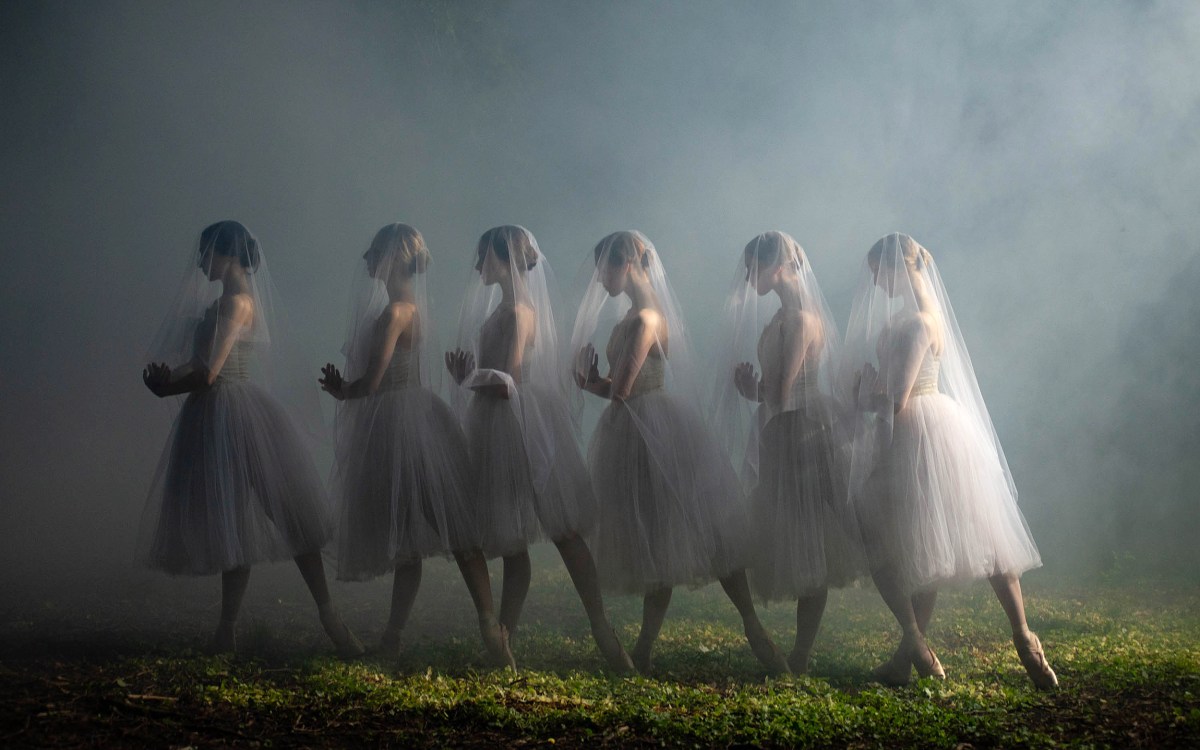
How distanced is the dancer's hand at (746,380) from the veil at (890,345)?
50 centimetres

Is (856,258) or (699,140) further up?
(699,140)

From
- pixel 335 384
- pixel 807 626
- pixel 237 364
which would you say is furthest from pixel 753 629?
pixel 237 364

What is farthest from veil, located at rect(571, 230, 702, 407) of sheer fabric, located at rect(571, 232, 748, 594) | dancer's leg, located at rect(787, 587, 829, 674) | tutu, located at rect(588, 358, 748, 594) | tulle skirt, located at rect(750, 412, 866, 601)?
dancer's leg, located at rect(787, 587, 829, 674)

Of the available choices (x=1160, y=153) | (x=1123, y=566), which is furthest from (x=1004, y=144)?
(x=1123, y=566)

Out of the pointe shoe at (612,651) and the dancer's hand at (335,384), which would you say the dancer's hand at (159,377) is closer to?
the dancer's hand at (335,384)

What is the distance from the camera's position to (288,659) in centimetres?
387

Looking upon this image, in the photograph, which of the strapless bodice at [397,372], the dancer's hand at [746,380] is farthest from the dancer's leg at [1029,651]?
the strapless bodice at [397,372]

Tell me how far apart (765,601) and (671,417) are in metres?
1.13

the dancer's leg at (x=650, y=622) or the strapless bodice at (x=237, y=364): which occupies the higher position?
the strapless bodice at (x=237, y=364)

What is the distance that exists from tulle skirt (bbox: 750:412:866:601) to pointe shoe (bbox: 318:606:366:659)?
2.22m

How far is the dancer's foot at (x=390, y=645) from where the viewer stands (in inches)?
A: 156

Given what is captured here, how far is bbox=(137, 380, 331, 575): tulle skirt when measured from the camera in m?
3.85

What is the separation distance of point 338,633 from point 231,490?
3.14ft

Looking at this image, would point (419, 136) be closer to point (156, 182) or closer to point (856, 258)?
point (156, 182)
